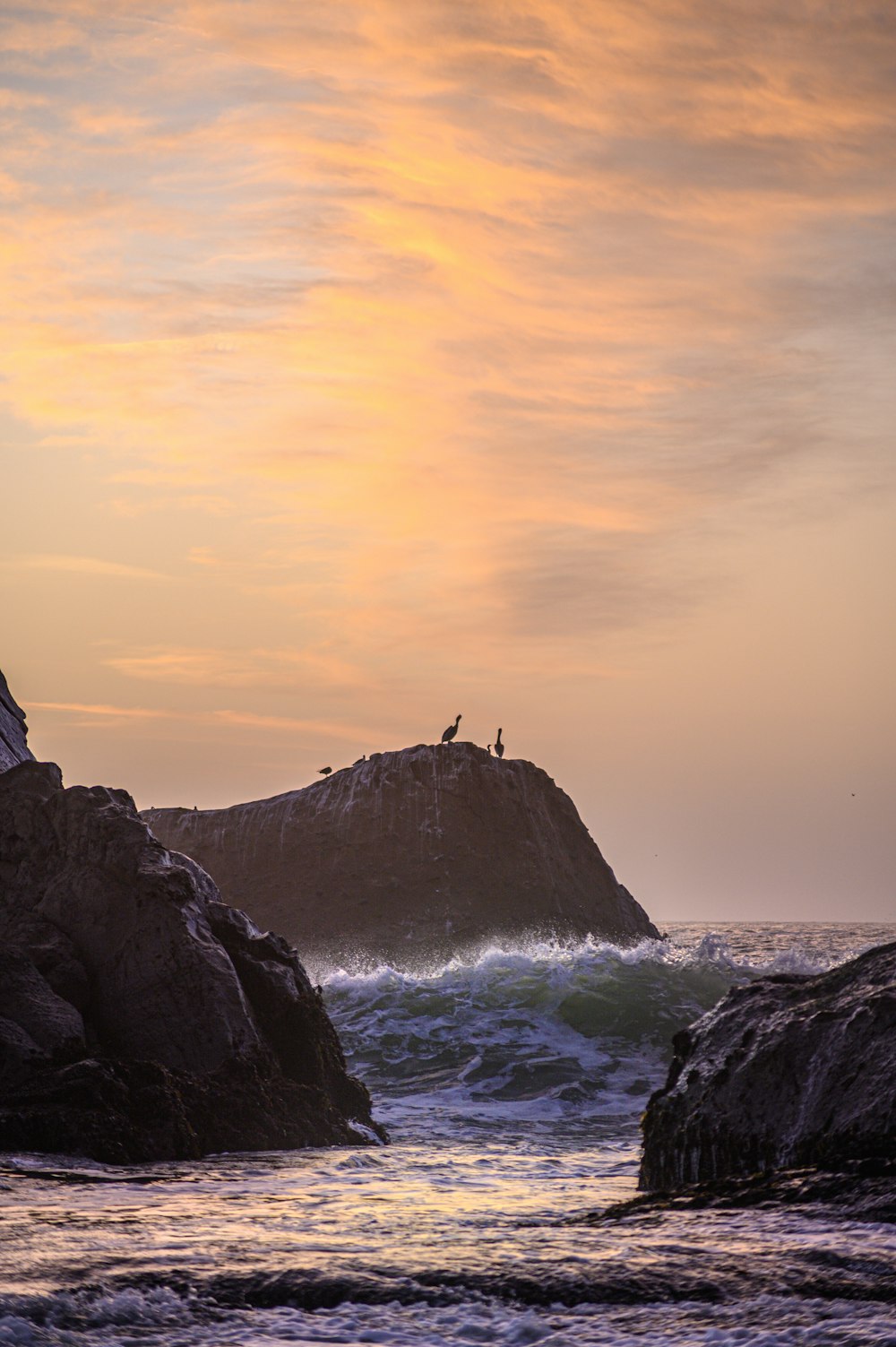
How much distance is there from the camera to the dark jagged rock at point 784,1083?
7.70 metres

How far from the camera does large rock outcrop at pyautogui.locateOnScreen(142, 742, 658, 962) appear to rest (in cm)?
3102

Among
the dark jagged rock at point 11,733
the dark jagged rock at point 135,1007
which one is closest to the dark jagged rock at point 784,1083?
the dark jagged rock at point 135,1007

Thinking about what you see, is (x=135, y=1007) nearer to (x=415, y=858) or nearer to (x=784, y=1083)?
(x=784, y=1083)

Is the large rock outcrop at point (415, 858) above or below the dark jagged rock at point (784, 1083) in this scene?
above

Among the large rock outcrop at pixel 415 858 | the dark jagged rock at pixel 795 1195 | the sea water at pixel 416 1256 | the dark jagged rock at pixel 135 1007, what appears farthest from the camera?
the large rock outcrop at pixel 415 858

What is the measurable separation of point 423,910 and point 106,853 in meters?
18.1

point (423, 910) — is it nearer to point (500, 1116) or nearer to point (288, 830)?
point (288, 830)

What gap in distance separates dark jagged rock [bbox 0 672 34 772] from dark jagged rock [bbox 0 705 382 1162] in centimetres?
206

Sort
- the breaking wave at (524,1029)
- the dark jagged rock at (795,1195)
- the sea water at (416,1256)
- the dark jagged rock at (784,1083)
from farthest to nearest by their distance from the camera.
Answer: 1. the breaking wave at (524,1029)
2. the dark jagged rock at (784,1083)
3. the dark jagged rock at (795,1195)
4. the sea water at (416,1256)

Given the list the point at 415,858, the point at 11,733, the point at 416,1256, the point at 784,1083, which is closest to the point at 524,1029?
the point at 11,733

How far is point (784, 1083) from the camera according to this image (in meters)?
8.34

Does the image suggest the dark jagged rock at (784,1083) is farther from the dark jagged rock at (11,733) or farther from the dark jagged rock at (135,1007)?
the dark jagged rock at (11,733)

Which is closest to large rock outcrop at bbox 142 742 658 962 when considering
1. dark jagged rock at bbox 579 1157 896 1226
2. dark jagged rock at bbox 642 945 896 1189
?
dark jagged rock at bbox 642 945 896 1189

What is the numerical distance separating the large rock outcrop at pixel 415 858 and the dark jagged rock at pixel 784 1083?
21.1 metres
